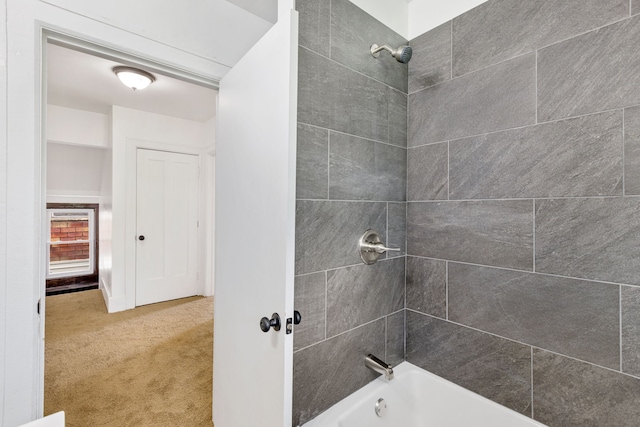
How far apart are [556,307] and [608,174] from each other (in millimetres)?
560

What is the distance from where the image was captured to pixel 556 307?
3.92 feet

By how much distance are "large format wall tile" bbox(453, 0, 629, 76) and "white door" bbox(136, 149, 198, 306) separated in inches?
141

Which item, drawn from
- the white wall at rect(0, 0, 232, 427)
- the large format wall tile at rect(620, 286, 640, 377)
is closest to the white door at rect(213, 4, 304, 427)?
the white wall at rect(0, 0, 232, 427)

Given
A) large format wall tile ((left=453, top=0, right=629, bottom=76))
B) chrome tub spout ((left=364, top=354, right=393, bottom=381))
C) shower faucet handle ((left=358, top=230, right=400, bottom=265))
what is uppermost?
large format wall tile ((left=453, top=0, right=629, bottom=76))

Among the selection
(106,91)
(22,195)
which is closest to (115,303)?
(106,91)

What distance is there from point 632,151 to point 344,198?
1.09 m

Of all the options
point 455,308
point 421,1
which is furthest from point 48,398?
point 421,1

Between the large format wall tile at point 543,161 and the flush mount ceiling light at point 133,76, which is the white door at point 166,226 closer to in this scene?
the flush mount ceiling light at point 133,76

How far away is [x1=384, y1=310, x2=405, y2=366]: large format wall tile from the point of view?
1.64 meters

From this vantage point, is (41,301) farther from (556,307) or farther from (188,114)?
(188,114)

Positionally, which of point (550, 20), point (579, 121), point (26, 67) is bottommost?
point (579, 121)

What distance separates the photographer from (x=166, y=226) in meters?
3.84

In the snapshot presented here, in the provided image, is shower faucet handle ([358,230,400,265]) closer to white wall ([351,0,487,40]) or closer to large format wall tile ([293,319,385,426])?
large format wall tile ([293,319,385,426])

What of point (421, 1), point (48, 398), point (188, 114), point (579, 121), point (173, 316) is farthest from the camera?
point (188, 114)
